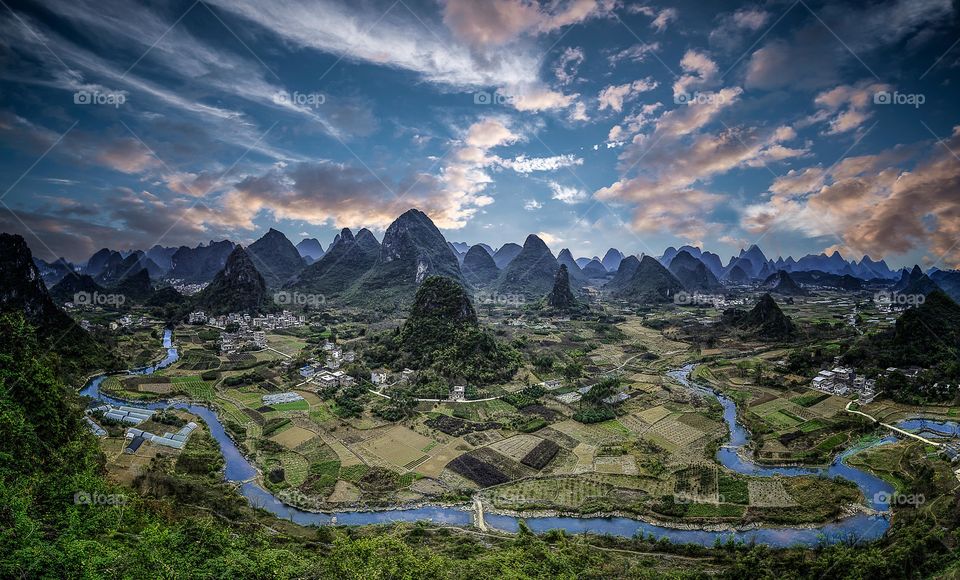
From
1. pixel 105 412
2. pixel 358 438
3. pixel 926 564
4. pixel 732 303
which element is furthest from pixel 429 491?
pixel 732 303

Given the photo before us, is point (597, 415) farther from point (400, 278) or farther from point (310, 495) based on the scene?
point (400, 278)

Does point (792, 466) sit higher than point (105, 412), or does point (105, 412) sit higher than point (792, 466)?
point (105, 412)

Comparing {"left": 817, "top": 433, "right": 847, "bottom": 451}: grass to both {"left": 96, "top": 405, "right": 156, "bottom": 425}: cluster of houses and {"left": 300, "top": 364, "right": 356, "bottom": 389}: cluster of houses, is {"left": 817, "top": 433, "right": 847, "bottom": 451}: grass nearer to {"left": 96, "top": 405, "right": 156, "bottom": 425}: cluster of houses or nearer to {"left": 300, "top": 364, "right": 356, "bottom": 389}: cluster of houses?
{"left": 300, "top": 364, "right": 356, "bottom": 389}: cluster of houses

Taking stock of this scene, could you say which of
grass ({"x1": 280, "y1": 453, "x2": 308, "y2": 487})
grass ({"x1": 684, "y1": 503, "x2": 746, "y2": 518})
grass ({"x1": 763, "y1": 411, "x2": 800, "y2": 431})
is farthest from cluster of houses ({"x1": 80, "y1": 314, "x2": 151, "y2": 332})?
grass ({"x1": 763, "y1": 411, "x2": 800, "y2": 431})

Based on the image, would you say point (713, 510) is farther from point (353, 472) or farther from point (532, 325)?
point (532, 325)

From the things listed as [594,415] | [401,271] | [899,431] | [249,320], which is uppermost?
[401,271]

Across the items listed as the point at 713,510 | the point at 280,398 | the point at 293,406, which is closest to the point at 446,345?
the point at 293,406
